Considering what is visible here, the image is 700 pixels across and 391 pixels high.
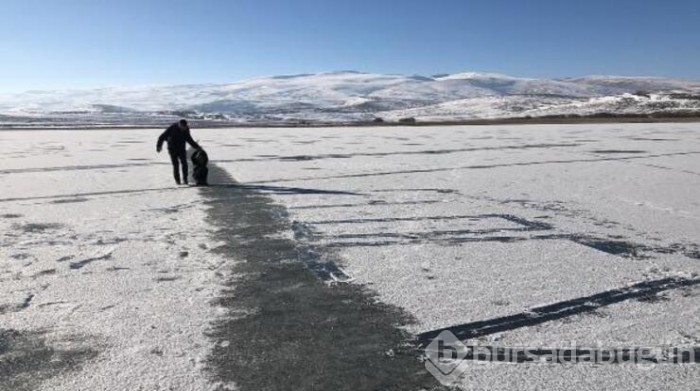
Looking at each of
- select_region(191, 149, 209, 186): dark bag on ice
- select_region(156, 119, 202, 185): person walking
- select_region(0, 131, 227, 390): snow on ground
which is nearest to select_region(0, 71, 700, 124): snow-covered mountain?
select_region(156, 119, 202, 185): person walking

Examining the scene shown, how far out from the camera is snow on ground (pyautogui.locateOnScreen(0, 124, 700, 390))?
3.77 m

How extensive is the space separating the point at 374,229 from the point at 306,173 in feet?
21.5

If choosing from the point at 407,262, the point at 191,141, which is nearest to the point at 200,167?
the point at 191,141

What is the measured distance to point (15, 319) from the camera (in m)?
4.27

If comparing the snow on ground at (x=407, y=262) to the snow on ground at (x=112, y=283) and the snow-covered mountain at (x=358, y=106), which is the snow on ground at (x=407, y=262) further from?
the snow-covered mountain at (x=358, y=106)

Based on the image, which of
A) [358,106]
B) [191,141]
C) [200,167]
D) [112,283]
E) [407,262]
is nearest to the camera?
[112,283]

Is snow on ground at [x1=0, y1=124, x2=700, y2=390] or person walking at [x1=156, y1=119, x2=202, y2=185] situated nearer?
snow on ground at [x1=0, y1=124, x2=700, y2=390]

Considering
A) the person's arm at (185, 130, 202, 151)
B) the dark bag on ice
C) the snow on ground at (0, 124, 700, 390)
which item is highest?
the person's arm at (185, 130, 202, 151)

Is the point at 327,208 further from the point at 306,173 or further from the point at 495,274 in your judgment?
the point at 306,173

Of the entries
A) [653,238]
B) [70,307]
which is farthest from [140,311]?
[653,238]

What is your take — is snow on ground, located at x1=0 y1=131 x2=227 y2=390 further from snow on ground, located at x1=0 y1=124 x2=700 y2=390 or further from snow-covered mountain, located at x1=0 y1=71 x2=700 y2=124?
snow-covered mountain, located at x1=0 y1=71 x2=700 y2=124

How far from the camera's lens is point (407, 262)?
5.87m

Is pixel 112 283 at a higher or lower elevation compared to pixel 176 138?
lower

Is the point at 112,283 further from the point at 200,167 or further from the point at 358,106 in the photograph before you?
the point at 358,106
